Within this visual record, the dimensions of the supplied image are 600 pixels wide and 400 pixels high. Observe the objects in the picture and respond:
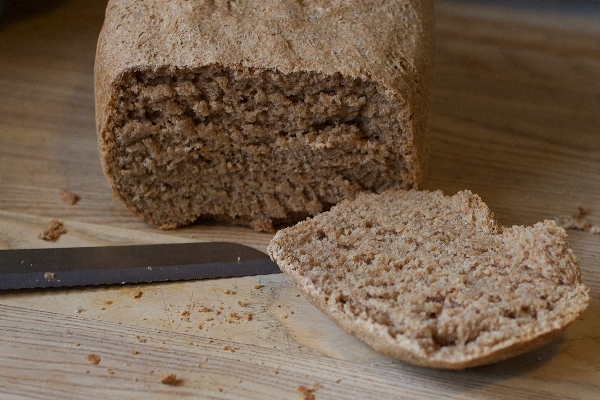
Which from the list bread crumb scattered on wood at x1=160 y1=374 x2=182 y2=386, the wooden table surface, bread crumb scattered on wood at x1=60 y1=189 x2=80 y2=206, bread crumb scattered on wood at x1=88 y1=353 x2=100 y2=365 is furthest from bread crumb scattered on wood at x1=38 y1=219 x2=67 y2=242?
bread crumb scattered on wood at x1=160 y1=374 x2=182 y2=386

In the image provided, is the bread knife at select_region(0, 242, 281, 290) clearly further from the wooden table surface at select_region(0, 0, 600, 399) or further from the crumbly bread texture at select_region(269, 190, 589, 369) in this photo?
the crumbly bread texture at select_region(269, 190, 589, 369)

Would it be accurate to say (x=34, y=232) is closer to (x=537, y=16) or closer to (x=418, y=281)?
(x=418, y=281)

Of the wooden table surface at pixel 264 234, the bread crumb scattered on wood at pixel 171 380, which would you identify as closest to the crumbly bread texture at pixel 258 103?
the wooden table surface at pixel 264 234

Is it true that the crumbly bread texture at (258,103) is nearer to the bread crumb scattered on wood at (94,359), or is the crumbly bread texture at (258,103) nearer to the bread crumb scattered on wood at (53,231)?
the bread crumb scattered on wood at (53,231)

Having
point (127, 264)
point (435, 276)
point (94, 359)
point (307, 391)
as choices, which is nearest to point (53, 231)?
point (127, 264)

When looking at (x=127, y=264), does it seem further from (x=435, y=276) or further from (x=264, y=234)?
(x=435, y=276)

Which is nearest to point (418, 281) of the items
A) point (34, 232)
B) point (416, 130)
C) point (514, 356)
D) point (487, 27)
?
point (514, 356)
